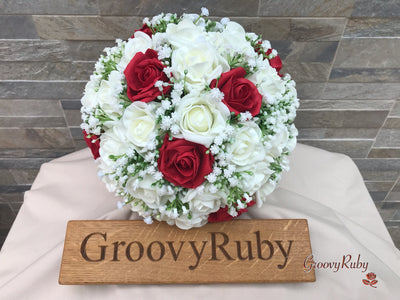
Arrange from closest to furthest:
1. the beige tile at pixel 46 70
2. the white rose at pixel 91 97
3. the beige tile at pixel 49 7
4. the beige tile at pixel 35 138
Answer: the white rose at pixel 91 97, the beige tile at pixel 49 7, the beige tile at pixel 46 70, the beige tile at pixel 35 138

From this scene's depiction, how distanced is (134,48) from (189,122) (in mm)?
209

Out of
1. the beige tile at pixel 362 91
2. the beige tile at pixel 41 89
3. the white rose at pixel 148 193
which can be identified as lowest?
the beige tile at pixel 41 89

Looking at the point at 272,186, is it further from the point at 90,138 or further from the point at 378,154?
the point at 378,154

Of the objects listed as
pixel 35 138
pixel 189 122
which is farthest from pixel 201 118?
pixel 35 138

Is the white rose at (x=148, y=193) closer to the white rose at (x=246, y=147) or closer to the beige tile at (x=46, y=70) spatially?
the white rose at (x=246, y=147)

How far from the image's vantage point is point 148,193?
627mm

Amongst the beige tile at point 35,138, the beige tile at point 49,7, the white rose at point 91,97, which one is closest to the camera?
the white rose at point 91,97

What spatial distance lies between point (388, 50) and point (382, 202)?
0.75 meters

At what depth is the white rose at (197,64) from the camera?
0.59 metres

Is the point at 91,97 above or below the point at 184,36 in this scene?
below

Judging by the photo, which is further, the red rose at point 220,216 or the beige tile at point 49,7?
the beige tile at point 49,7

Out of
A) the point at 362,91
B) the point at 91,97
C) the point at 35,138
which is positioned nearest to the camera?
the point at 91,97

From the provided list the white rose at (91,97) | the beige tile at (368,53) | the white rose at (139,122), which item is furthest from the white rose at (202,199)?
the beige tile at (368,53)

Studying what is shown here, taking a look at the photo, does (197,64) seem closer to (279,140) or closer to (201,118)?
(201,118)
